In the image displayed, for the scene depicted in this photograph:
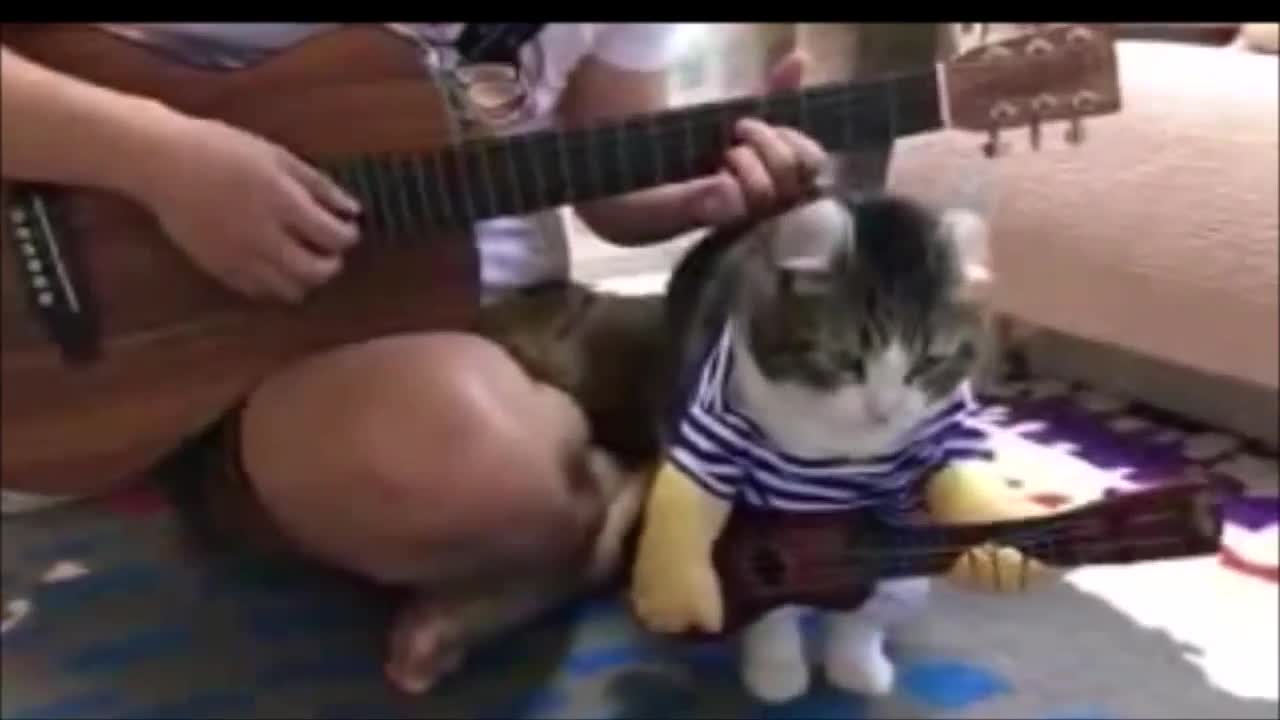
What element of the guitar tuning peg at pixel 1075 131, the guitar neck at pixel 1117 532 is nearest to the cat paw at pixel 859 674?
the guitar neck at pixel 1117 532

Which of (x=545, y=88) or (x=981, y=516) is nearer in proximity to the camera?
(x=981, y=516)

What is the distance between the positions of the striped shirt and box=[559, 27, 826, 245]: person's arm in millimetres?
99

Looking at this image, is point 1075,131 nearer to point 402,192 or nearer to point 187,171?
point 402,192

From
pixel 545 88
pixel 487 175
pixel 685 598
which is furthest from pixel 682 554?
pixel 545 88

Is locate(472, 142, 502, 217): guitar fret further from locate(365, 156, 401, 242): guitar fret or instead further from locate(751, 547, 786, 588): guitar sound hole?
locate(751, 547, 786, 588): guitar sound hole

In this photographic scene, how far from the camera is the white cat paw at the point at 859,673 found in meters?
0.91

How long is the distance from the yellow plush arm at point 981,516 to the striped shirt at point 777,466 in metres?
0.02

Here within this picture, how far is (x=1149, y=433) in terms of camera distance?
131cm

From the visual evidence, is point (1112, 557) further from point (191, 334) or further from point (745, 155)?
point (191, 334)

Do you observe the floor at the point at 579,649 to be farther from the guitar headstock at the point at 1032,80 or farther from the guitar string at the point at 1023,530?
the guitar headstock at the point at 1032,80

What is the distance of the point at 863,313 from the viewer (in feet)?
2.75

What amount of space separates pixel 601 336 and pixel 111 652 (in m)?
0.37
